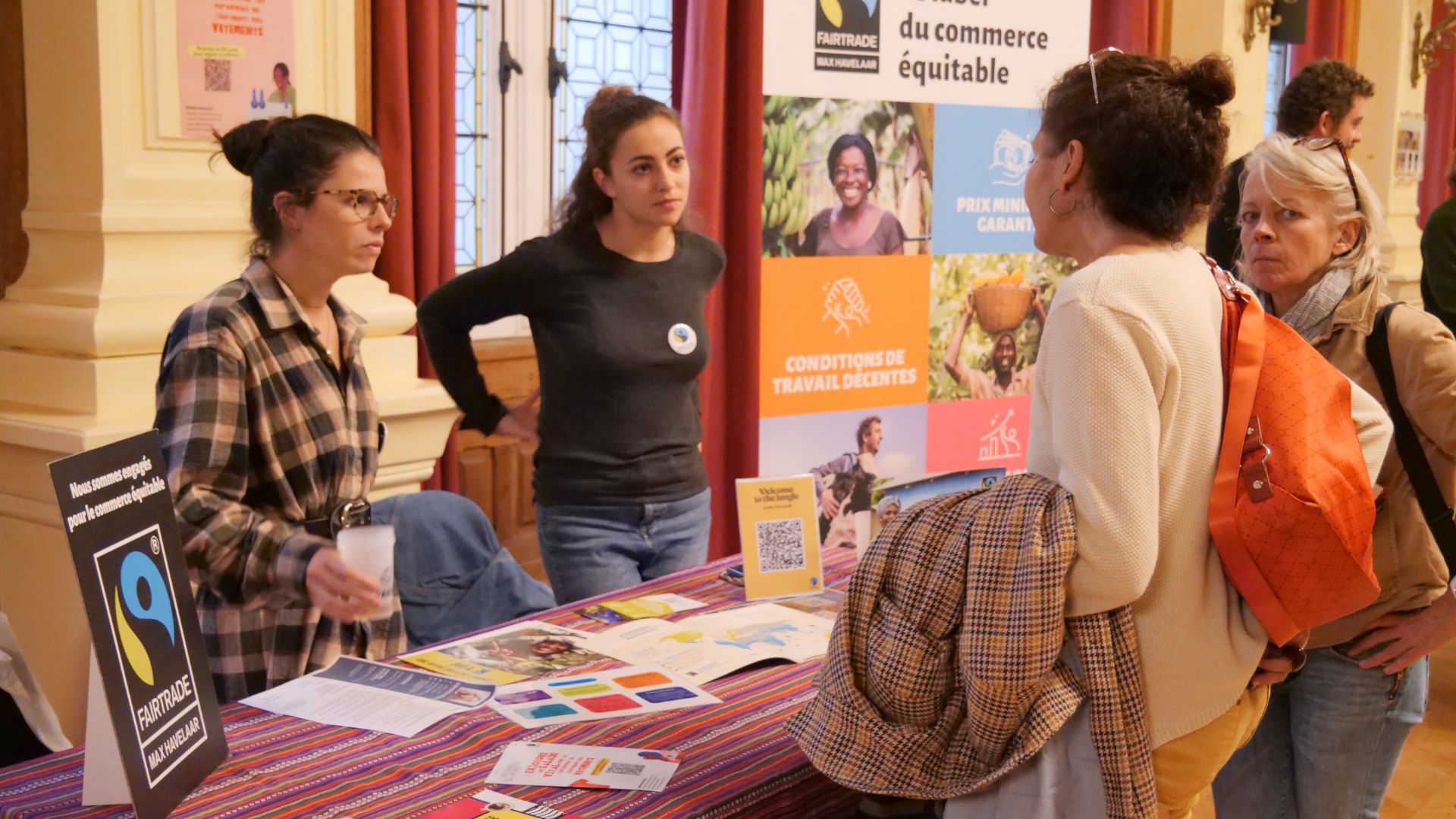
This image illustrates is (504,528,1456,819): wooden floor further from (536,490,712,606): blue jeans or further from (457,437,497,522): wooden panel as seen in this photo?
(536,490,712,606): blue jeans

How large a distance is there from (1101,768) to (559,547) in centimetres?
140

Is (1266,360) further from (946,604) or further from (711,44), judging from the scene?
(711,44)

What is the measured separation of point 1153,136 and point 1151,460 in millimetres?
348

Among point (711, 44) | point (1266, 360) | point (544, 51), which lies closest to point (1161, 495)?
point (1266, 360)

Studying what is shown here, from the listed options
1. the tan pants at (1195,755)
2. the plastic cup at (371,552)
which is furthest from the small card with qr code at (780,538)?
the tan pants at (1195,755)

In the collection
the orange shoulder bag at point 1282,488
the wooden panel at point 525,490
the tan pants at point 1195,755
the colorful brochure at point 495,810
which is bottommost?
the wooden panel at point 525,490

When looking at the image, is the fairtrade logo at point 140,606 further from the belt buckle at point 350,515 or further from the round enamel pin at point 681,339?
the round enamel pin at point 681,339

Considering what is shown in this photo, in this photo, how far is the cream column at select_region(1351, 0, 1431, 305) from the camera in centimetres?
673

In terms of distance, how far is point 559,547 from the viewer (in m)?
2.56

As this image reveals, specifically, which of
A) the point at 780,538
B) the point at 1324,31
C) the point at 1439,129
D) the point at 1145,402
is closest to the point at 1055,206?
the point at 1145,402

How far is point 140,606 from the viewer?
1.32 m

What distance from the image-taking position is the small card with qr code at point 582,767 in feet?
4.98

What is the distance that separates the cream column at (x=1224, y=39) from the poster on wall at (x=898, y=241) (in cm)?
118

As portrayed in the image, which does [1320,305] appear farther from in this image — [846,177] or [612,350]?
[846,177]
